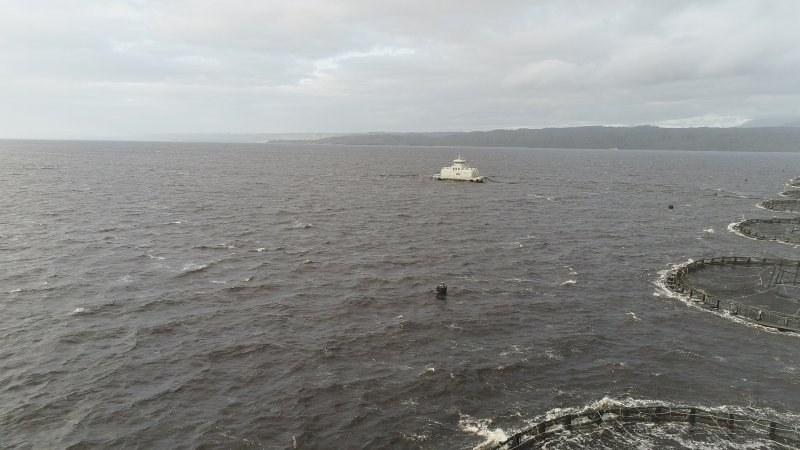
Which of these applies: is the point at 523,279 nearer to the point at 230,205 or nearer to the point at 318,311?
the point at 318,311

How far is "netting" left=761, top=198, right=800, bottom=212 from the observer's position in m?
132

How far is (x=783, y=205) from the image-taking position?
138625mm

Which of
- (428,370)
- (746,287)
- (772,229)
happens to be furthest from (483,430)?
(772,229)

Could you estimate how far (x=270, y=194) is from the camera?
5802 inches

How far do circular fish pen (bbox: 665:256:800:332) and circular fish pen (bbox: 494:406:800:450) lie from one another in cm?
2343

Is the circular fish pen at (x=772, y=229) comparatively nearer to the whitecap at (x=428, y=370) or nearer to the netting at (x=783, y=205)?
the netting at (x=783, y=205)

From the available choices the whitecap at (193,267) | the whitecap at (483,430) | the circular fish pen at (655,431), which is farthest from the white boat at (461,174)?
the whitecap at (483,430)

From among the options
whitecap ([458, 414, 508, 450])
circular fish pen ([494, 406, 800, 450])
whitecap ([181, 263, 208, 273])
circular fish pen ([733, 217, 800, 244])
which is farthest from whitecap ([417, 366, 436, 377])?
circular fish pen ([733, 217, 800, 244])

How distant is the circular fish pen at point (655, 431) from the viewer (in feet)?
107

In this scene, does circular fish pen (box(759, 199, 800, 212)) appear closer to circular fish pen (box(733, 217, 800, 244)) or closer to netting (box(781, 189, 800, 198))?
netting (box(781, 189, 800, 198))

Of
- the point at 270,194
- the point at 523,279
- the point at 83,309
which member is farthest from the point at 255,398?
the point at 270,194

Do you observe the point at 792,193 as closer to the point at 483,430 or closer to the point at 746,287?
the point at 746,287

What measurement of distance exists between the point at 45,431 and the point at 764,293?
79009 millimetres

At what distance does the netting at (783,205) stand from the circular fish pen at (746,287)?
7272 cm
